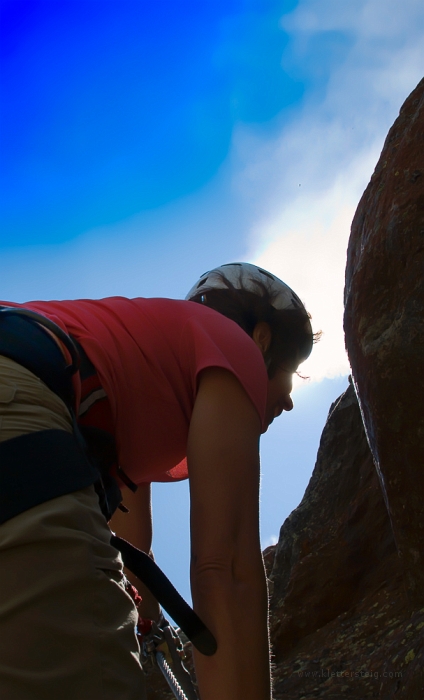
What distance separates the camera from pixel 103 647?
135cm

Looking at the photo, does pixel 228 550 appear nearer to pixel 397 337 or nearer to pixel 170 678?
pixel 170 678

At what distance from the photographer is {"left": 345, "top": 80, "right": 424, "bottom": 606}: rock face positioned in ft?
12.8

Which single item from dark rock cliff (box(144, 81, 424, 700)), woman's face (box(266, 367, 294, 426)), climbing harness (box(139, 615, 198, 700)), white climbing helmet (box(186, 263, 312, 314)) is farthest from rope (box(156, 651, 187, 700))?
white climbing helmet (box(186, 263, 312, 314))

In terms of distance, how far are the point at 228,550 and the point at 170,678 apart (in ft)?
4.17

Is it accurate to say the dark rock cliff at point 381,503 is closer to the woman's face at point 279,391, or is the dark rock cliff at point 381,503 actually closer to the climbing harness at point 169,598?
the woman's face at point 279,391

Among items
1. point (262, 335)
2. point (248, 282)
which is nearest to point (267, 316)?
point (262, 335)

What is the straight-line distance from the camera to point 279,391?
10.6 ft

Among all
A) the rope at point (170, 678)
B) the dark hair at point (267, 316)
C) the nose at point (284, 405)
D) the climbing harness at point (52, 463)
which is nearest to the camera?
the climbing harness at point (52, 463)

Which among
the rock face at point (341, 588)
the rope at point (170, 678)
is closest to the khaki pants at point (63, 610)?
the rope at point (170, 678)

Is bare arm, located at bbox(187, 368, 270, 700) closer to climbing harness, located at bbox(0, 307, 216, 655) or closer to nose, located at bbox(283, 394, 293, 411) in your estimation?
climbing harness, located at bbox(0, 307, 216, 655)

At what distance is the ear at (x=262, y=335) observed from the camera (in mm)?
3107

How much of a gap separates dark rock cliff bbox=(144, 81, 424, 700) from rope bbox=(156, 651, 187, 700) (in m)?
1.13

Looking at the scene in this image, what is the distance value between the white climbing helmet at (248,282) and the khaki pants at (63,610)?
180 cm

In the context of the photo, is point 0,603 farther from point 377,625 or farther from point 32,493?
point 377,625
